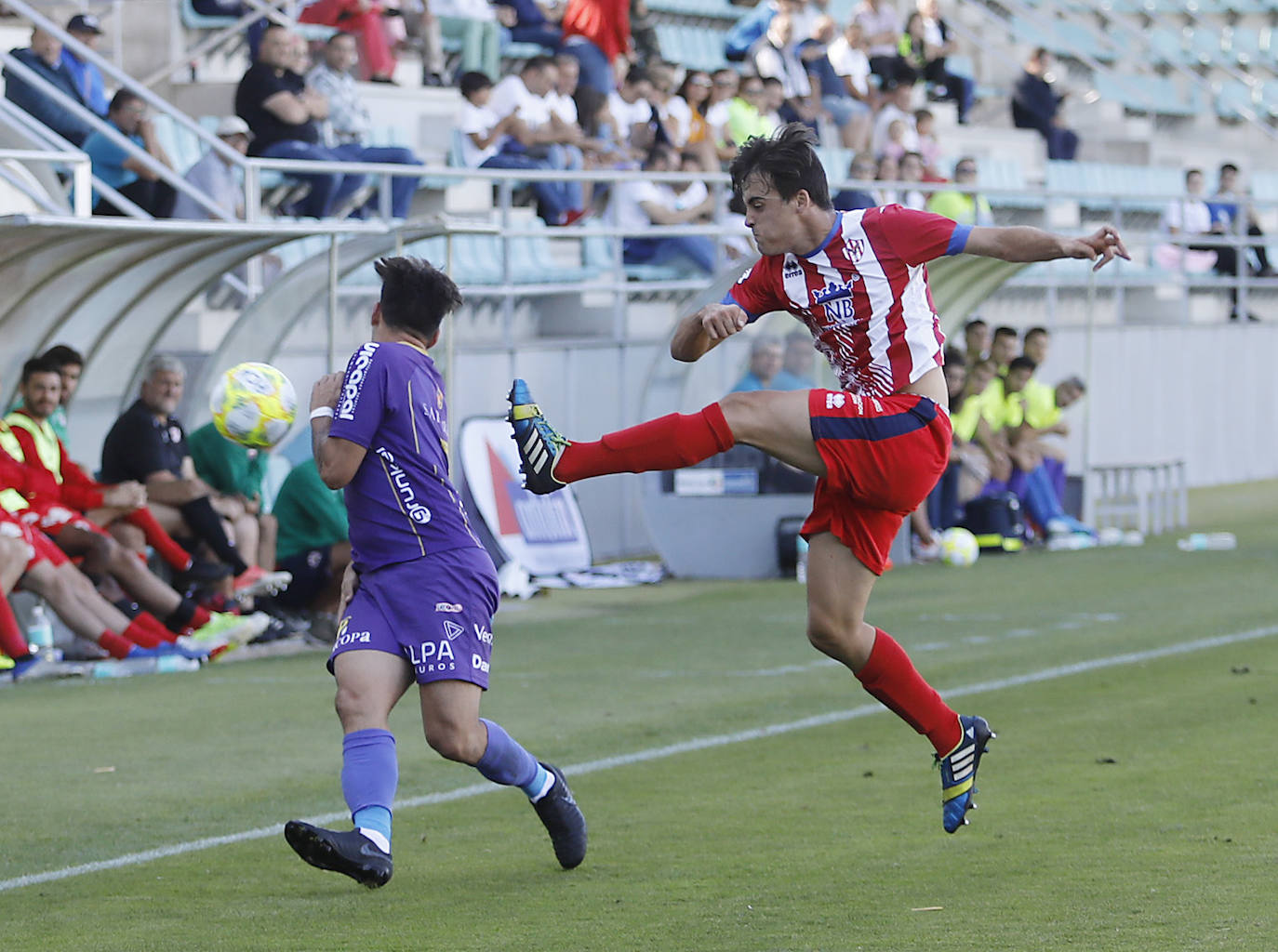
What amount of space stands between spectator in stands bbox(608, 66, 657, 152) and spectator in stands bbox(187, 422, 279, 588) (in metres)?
8.17

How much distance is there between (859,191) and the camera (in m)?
17.5

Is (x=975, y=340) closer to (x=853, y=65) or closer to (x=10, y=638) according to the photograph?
(x=853, y=65)

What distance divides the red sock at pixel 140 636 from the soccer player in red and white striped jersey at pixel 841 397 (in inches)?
216

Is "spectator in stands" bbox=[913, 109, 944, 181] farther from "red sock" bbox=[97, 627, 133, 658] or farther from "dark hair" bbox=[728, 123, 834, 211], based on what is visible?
"dark hair" bbox=[728, 123, 834, 211]

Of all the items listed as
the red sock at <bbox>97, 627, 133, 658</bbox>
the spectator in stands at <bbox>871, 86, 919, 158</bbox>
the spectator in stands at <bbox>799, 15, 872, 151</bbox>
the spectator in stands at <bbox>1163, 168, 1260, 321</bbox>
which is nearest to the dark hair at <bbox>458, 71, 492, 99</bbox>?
the spectator in stands at <bbox>799, 15, 872, 151</bbox>

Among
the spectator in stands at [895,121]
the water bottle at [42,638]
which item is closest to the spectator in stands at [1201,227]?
the spectator in stands at [895,121]

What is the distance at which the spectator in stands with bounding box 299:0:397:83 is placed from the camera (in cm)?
1964

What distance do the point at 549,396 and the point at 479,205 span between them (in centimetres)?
339

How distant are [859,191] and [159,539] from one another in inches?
303

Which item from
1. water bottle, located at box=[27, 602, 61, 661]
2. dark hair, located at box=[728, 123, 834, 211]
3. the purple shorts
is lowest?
water bottle, located at box=[27, 602, 61, 661]

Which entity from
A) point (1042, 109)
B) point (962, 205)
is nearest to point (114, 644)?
point (962, 205)

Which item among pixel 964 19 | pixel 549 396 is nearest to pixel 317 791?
pixel 549 396

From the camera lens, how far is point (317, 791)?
788cm

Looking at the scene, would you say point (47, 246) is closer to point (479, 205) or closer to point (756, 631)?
point (756, 631)
